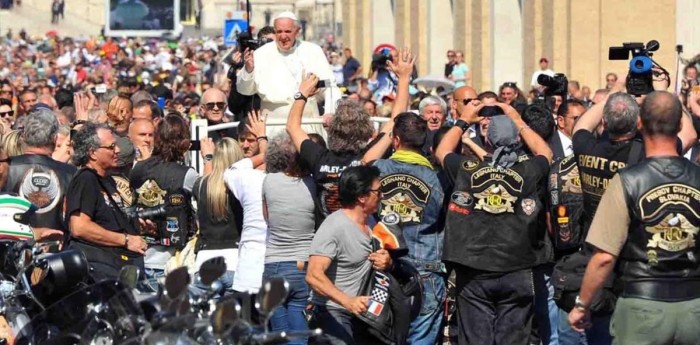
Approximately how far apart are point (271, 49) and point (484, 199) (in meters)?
3.47

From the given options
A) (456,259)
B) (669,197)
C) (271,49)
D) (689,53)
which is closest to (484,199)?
(456,259)

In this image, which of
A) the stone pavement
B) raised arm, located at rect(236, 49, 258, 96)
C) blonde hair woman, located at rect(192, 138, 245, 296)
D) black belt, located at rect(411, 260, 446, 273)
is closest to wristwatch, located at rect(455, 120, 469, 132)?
black belt, located at rect(411, 260, 446, 273)

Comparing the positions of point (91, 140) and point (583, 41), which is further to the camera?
point (583, 41)

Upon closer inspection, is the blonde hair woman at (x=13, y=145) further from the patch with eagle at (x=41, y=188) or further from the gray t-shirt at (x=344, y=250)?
the gray t-shirt at (x=344, y=250)

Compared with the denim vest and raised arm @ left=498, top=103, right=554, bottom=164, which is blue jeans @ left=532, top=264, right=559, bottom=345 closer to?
the denim vest

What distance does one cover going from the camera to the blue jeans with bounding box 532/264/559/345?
→ 11367mm

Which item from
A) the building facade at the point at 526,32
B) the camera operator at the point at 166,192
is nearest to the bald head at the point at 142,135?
the camera operator at the point at 166,192

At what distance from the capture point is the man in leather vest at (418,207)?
11.0m

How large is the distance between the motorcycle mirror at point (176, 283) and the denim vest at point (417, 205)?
387cm

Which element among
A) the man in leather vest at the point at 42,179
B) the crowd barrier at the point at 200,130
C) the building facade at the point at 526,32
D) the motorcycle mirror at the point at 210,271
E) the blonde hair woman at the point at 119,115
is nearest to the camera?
the motorcycle mirror at the point at 210,271

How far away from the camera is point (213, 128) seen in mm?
14211

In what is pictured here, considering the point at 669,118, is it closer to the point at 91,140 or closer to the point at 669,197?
the point at 669,197

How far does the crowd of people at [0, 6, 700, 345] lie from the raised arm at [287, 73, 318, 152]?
17 millimetres

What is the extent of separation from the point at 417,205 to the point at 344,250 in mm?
1411
